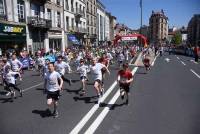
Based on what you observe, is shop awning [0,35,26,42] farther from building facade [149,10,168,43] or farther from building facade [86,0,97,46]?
building facade [149,10,168,43]

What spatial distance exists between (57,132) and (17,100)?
15.0 feet

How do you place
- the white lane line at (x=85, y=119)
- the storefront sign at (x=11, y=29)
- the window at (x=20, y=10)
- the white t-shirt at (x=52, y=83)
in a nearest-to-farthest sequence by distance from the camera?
the white lane line at (x=85, y=119)
the white t-shirt at (x=52, y=83)
the storefront sign at (x=11, y=29)
the window at (x=20, y=10)

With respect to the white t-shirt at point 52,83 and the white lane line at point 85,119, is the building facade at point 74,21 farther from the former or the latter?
the white t-shirt at point 52,83

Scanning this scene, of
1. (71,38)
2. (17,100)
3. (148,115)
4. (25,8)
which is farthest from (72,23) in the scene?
(148,115)

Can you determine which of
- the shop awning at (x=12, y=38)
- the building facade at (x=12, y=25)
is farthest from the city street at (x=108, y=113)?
the building facade at (x=12, y=25)

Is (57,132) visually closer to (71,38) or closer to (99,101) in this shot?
(99,101)

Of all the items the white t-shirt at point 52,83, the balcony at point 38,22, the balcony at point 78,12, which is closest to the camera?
the white t-shirt at point 52,83

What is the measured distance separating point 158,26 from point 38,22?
461 feet

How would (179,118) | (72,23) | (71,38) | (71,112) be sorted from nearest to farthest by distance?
(179,118) < (71,112) < (71,38) < (72,23)

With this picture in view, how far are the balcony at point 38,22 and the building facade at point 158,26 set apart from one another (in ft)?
439

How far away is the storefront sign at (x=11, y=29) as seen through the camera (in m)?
26.1

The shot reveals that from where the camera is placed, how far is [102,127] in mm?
7184

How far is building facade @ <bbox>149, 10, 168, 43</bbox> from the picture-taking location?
16312cm

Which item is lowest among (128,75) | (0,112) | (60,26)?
(0,112)
